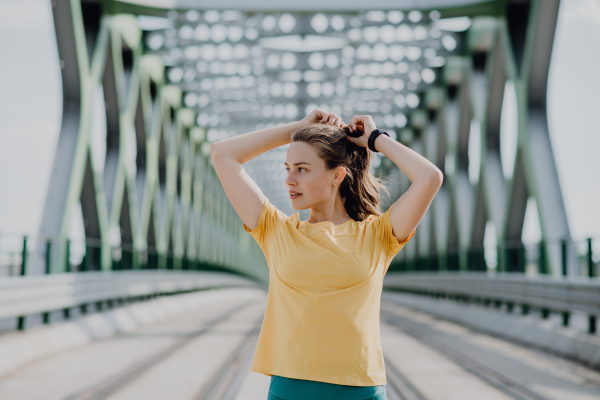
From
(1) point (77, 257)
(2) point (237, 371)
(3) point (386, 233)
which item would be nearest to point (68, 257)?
(1) point (77, 257)

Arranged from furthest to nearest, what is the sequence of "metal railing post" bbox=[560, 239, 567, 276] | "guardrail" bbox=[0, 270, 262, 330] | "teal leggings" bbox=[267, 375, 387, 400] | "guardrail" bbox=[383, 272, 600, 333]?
1. "metal railing post" bbox=[560, 239, 567, 276]
2. "guardrail" bbox=[383, 272, 600, 333]
3. "guardrail" bbox=[0, 270, 262, 330]
4. "teal leggings" bbox=[267, 375, 387, 400]

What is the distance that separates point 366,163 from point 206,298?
17.4 metres

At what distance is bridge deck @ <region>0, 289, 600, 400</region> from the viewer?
5.04 meters

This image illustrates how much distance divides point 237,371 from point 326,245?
4.75 m

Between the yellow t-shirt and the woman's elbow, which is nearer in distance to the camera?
the yellow t-shirt

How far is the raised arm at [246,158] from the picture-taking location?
1838 millimetres

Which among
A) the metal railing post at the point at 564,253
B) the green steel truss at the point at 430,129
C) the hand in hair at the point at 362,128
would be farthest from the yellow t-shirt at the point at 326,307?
the metal railing post at the point at 564,253

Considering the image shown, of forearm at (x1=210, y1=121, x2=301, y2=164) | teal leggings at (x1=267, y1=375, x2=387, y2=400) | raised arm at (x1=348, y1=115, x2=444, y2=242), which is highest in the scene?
forearm at (x1=210, y1=121, x2=301, y2=164)

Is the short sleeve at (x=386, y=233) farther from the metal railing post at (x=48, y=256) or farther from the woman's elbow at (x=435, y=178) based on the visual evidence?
the metal railing post at (x=48, y=256)

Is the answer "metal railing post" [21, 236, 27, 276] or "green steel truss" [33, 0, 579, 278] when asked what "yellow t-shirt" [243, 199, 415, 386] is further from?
"green steel truss" [33, 0, 579, 278]

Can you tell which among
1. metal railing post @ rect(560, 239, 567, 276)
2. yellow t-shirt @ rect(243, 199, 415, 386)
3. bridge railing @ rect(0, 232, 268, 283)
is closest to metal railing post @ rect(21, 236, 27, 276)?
bridge railing @ rect(0, 232, 268, 283)

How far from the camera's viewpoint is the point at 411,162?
1.79 metres

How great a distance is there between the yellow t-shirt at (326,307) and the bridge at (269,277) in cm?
62

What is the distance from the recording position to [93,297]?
901 cm
